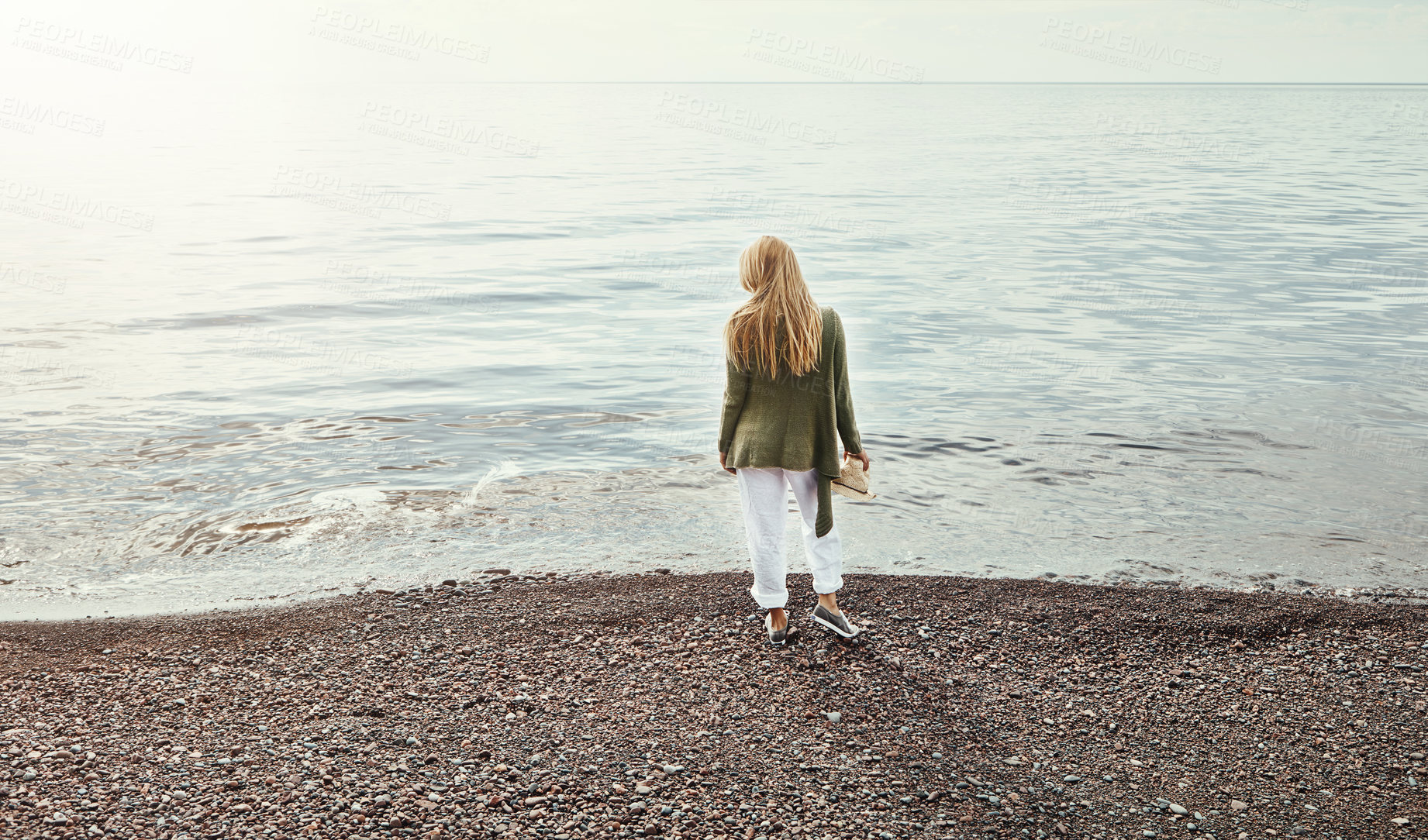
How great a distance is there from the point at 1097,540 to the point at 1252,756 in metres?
3.77

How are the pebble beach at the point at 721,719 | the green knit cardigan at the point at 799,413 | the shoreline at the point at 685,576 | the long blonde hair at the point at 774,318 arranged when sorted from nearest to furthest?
the pebble beach at the point at 721,719
the long blonde hair at the point at 774,318
the green knit cardigan at the point at 799,413
the shoreline at the point at 685,576

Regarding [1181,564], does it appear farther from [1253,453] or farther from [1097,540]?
[1253,453]

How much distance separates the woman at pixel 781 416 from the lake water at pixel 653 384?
6.66 ft

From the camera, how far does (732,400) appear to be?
554 centimetres

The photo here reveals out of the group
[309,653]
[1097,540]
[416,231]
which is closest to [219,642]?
[309,653]

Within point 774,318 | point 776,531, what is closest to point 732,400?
point 774,318

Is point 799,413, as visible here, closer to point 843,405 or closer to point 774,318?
point 843,405

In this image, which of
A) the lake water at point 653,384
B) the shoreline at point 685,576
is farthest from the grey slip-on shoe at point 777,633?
the lake water at point 653,384

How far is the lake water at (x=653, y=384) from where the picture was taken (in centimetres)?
818

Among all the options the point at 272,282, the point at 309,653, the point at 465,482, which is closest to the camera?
the point at 309,653

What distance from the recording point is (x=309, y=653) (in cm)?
573

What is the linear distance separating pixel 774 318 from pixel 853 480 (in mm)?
1022

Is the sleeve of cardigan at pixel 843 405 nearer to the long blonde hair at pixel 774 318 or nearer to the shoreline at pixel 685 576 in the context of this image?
the long blonde hair at pixel 774 318

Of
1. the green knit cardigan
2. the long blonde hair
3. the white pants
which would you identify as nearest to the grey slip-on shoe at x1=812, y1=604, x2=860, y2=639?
the white pants
